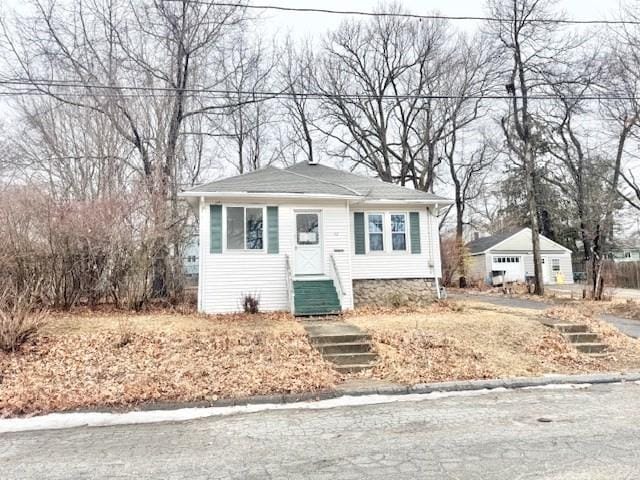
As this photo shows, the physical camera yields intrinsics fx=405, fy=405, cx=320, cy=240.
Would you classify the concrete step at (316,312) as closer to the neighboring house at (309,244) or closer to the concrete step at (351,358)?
the neighboring house at (309,244)

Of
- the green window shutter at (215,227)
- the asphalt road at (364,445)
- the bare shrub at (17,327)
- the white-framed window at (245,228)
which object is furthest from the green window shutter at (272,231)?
the asphalt road at (364,445)

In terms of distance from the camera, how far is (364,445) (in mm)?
3943

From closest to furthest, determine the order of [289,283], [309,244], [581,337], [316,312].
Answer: [581,337], [316,312], [289,283], [309,244]

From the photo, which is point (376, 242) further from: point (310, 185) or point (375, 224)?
point (310, 185)

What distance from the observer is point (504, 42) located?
19109 millimetres

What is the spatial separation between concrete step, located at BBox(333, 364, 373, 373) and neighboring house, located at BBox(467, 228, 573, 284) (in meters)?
26.2

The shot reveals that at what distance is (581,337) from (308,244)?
684 centimetres

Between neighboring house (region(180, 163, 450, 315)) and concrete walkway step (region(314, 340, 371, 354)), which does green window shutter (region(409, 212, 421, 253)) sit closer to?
neighboring house (region(180, 163, 450, 315))

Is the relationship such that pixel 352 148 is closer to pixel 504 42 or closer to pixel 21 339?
pixel 504 42

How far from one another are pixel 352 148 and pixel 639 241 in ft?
107

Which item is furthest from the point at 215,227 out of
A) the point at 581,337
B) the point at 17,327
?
the point at 581,337

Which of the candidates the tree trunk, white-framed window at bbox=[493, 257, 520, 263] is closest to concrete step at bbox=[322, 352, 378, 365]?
the tree trunk

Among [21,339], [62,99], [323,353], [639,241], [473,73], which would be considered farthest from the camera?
[639,241]

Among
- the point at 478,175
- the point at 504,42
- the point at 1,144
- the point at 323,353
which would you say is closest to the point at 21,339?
the point at 323,353
